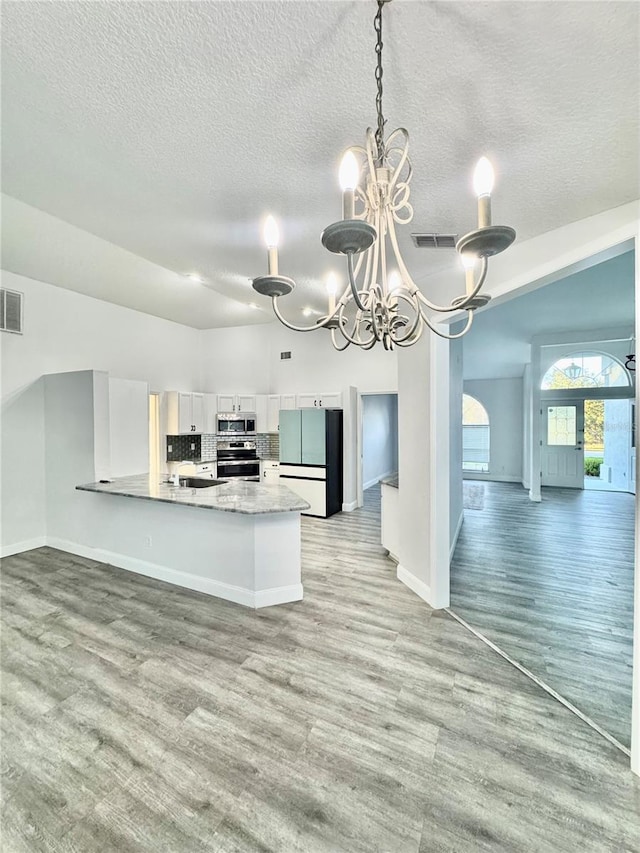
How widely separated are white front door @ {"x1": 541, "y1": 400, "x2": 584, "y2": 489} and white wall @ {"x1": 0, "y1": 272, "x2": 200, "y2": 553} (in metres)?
9.37

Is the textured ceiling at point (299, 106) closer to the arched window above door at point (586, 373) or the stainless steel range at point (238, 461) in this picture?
the stainless steel range at point (238, 461)

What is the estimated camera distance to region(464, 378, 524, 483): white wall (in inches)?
375

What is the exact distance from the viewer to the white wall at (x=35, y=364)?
4316 mm

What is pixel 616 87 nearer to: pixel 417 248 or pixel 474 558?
pixel 417 248

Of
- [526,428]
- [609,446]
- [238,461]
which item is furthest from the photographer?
[526,428]

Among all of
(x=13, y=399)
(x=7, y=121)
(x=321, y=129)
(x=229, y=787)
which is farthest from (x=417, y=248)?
(x=13, y=399)

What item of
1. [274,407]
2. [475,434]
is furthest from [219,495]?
[475,434]

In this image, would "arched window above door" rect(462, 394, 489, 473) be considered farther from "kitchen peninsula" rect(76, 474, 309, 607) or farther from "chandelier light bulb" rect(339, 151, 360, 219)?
"chandelier light bulb" rect(339, 151, 360, 219)

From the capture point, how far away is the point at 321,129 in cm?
170

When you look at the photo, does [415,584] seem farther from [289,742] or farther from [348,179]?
[348,179]

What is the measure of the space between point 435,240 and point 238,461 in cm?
515

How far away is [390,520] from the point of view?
4195 mm

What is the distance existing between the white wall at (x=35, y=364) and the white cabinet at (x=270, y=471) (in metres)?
2.89

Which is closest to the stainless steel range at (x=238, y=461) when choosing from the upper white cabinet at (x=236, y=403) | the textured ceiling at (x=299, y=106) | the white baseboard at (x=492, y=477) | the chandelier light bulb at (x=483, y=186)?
the upper white cabinet at (x=236, y=403)
